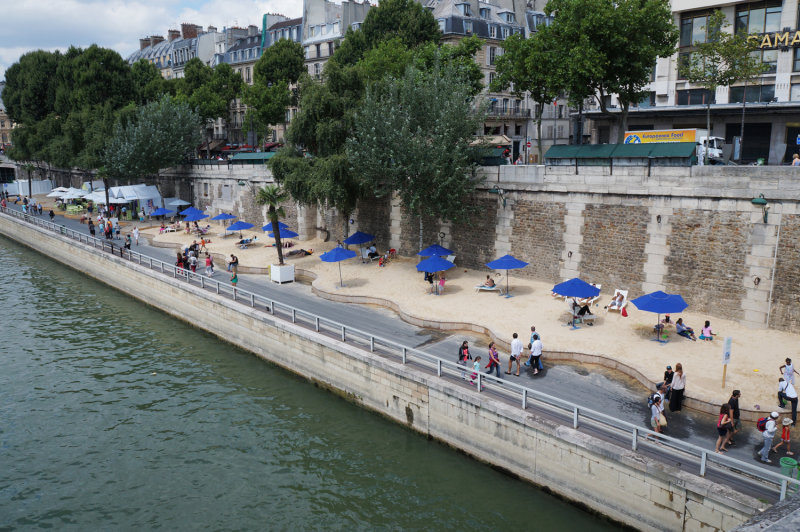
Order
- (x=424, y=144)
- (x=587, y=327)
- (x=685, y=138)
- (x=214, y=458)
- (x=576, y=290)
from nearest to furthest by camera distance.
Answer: (x=214, y=458), (x=576, y=290), (x=587, y=327), (x=424, y=144), (x=685, y=138)

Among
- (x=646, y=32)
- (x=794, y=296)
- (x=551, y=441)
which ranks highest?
(x=646, y=32)

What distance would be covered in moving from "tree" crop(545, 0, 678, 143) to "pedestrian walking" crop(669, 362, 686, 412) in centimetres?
1537

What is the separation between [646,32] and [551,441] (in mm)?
20659

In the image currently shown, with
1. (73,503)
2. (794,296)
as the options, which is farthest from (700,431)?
(73,503)

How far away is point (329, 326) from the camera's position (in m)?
22.6

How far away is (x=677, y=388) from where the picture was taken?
15539mm

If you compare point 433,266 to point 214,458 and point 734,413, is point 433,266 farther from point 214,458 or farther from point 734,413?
point 734,413

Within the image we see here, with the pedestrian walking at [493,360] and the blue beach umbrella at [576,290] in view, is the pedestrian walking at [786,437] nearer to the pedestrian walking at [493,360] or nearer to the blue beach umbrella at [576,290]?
the pedestrian walking at [493,360]

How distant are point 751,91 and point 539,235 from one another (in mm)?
24426

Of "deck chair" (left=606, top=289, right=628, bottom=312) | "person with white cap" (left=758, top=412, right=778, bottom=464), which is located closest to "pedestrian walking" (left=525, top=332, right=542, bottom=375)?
"deck chair" (left=606, top=289, right=628, bottom=312)

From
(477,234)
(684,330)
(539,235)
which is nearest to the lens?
(684,330)

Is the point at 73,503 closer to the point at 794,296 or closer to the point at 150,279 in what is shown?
the point at 150,279

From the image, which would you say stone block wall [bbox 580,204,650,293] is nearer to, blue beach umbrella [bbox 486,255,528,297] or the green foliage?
blue beach umbrella [bbox 486,255,528,297]

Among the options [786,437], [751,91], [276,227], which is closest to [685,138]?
[751,91]
